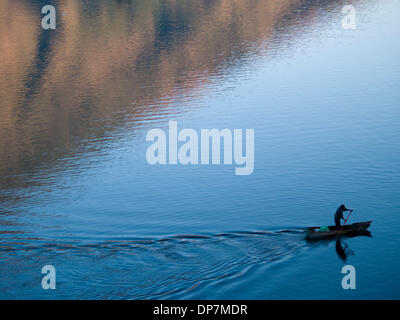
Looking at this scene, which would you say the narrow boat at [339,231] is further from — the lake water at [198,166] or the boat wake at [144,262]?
the boat wake at [144,262]

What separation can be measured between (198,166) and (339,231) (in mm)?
10598

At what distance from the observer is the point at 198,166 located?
33188mm

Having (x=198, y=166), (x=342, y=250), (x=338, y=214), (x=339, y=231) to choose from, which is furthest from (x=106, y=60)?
(x=342, y=250)

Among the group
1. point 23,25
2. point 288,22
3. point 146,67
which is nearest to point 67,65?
point 146,67

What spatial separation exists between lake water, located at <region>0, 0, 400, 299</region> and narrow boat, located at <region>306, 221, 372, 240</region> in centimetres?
35

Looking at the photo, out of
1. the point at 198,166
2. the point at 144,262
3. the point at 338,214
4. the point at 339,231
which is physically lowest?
the point at 144,262

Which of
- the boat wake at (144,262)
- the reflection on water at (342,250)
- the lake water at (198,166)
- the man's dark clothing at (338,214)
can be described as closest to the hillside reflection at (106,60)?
Result: the lake water at (198,166)

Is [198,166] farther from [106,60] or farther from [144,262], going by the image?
[106,60]

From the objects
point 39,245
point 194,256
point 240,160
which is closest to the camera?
point 194,256

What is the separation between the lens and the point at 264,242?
24156 mm

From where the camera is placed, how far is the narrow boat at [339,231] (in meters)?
24.3

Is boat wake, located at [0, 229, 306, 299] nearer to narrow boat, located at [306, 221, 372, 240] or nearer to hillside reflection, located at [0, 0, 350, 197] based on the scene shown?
narrow boat, located at [306, 221, 372, 240]
